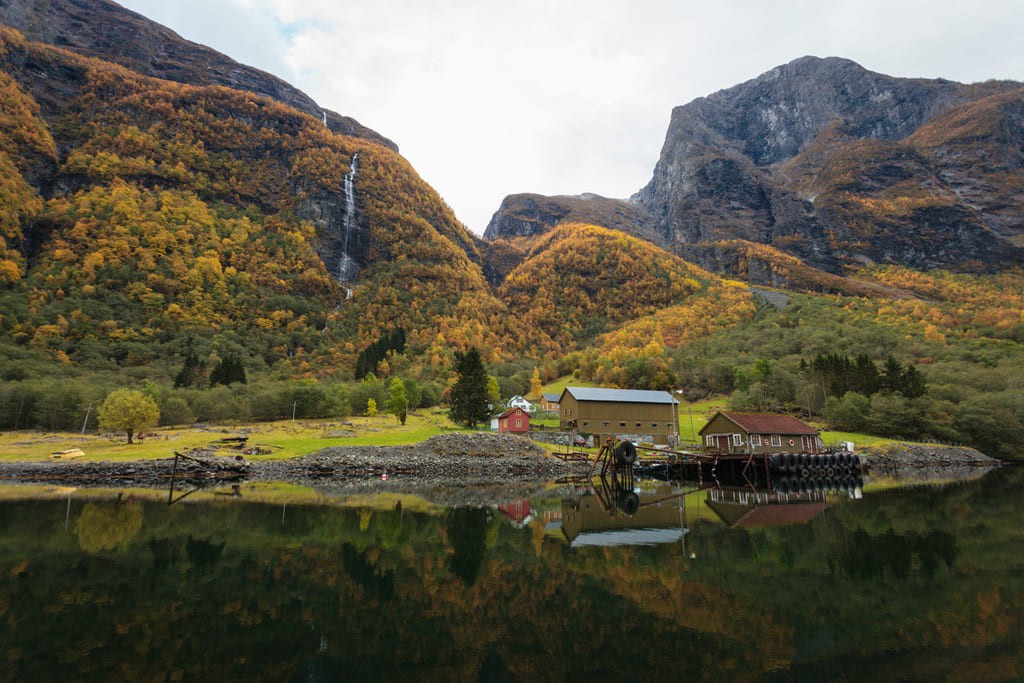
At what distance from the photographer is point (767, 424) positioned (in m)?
50.8

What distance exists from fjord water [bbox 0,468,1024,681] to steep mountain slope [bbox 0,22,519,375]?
326 feet

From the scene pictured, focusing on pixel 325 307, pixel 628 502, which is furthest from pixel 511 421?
pixel 325 307

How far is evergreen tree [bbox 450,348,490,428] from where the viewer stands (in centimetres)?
6103

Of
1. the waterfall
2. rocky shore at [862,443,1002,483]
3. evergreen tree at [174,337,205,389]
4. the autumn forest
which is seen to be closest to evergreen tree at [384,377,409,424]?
the autumn forest

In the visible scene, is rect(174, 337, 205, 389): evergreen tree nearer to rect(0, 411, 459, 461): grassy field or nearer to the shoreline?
rect(0, 411, 459, 461): grassy field

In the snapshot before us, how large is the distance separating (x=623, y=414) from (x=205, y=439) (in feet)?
149

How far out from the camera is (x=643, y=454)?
185ft

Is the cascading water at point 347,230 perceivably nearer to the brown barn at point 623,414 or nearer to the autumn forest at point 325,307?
the autumn forest at point 325,307

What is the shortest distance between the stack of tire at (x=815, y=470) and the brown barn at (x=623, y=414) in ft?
57.0

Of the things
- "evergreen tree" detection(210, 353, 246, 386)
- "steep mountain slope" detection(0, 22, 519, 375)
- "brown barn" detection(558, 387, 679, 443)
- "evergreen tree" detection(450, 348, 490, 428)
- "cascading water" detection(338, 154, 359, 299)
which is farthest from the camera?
"cascading water" detection(338, 154, 359, 299)


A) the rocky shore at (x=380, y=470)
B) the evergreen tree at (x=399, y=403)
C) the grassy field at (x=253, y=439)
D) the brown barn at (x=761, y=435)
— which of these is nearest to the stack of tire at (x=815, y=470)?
the brown barn at (x=761, y=435)

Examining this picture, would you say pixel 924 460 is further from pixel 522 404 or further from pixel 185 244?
pixel 185 244

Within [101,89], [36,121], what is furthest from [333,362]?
[101,89]

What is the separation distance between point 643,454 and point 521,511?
34.1 m
